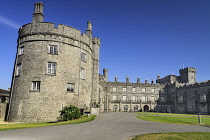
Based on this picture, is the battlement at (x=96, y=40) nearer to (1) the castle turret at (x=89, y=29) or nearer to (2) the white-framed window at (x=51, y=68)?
(1) the castle turret at (x=89, y=29)

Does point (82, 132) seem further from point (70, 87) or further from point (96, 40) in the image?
point (96, 40)

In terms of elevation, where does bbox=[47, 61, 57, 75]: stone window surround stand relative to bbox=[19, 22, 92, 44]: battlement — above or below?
below

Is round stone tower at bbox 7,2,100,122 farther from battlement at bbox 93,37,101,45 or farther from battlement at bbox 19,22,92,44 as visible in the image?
battlement at bbox 93,37,101,45

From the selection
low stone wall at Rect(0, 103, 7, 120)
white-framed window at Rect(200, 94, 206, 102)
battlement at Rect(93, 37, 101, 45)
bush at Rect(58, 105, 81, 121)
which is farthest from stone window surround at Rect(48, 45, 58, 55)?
white-framed window at Rect(200, 94, 206, 102)

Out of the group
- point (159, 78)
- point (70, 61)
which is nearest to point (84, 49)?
point (70, 61)

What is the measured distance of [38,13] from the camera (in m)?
23.3

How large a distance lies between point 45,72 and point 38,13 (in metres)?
8.41

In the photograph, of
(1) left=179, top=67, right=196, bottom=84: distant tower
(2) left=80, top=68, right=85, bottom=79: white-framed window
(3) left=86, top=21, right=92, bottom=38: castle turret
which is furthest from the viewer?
(1) left=179, top=67, right=196, bottom=84: distant tower

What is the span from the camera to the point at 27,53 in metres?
22.5

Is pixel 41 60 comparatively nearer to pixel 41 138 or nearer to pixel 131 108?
pixel 41 138

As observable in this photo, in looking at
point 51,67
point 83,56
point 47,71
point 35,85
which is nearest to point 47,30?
point 51,67

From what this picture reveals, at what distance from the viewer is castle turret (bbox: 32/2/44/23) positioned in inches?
912

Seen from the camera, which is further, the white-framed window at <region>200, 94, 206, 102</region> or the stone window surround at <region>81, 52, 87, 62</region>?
the white-framed window at <region>200, 94, 206, 102</region>

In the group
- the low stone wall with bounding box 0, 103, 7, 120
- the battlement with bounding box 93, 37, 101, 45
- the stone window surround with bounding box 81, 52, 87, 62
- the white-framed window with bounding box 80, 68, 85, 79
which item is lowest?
the low stone wall with bounding box 0, 103, 7, 120
